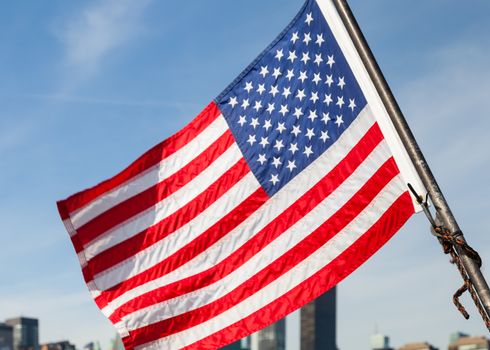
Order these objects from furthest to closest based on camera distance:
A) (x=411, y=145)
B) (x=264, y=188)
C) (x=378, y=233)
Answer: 1. (x=264, y=188)
2. (x=378, y=233)
3. (x=411, y=145)

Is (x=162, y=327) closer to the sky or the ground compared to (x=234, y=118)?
closer to the ground

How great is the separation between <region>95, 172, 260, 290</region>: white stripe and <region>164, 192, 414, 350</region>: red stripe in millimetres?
803

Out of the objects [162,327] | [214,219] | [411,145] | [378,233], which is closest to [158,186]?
[214,219]

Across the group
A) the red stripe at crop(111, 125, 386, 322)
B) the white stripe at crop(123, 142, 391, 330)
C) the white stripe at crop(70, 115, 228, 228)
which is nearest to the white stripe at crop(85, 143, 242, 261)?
the white stripe at crop(70, 115, 228, 228)

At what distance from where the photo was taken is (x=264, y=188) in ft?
38.3

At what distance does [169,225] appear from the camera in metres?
12.1

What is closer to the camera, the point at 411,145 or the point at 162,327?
the point at 411,145

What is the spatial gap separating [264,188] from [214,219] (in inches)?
28.8

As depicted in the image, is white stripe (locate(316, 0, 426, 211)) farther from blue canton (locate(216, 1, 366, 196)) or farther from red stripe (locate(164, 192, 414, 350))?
red stripe (locate(164, 192, 414, 350))

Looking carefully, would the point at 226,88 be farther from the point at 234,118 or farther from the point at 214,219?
the point at 214,219

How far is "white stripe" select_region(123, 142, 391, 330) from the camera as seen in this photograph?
11.0 metres

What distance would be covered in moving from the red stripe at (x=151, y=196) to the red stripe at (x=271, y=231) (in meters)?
1.03

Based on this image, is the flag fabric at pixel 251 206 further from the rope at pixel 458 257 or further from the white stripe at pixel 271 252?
the rope at pixel 458 257

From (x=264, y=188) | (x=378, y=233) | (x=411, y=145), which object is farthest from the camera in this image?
(x=264, y=188)
